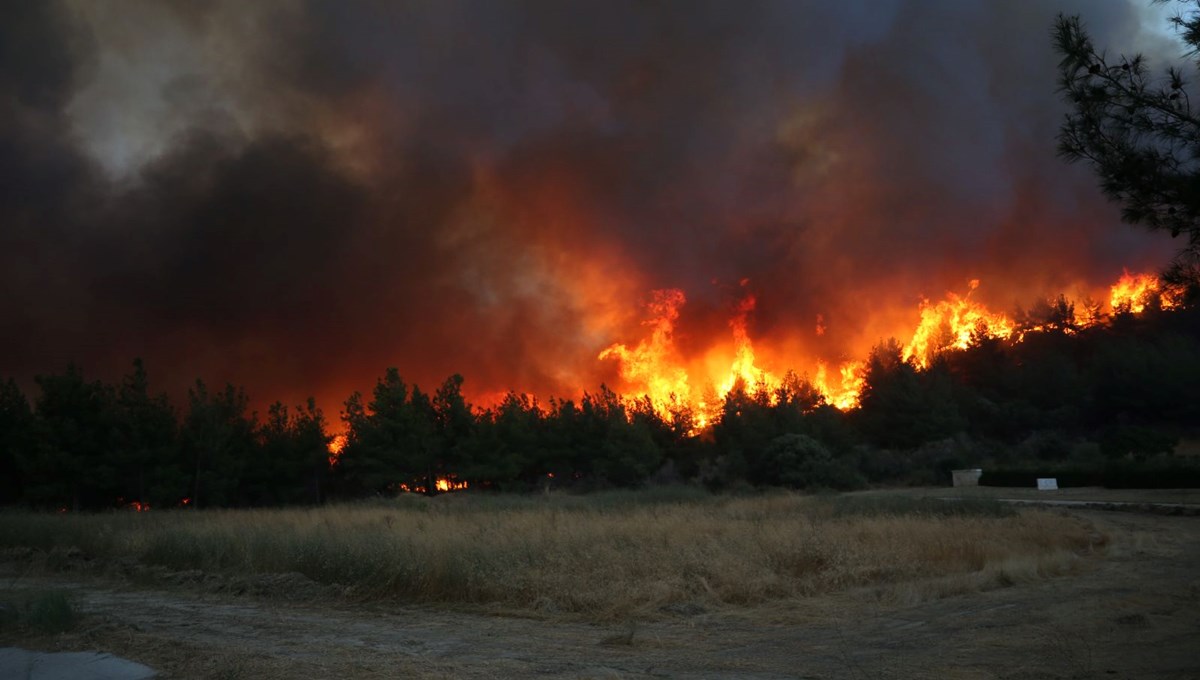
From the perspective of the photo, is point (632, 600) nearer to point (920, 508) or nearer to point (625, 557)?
point (625, 557)

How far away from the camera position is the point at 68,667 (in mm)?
8359

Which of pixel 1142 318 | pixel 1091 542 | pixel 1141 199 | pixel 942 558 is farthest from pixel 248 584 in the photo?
pixel 1142 318

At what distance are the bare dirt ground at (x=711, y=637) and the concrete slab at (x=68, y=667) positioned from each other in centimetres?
25

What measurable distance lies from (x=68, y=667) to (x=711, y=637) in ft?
23.1

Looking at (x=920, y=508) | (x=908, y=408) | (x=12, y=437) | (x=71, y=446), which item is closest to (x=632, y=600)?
(x=920, y=508)

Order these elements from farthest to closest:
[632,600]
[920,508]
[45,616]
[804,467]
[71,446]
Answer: [804,467] → [71,446] → [920,508] → [632,600] → [45,616]

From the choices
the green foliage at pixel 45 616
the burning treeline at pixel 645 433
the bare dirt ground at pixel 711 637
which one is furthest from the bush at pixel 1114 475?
the green foliage at pixel 45 616

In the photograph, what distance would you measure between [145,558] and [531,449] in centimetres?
4035

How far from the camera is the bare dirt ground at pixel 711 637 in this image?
8.12m

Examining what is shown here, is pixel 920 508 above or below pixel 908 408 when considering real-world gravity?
below

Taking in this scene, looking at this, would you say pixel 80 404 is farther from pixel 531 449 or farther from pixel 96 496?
Result: pixel 531 449

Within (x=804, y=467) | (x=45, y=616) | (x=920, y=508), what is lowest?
(x=45, y=616)

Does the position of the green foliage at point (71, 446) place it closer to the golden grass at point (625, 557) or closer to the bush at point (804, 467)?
the golden grass at point (625, 557)

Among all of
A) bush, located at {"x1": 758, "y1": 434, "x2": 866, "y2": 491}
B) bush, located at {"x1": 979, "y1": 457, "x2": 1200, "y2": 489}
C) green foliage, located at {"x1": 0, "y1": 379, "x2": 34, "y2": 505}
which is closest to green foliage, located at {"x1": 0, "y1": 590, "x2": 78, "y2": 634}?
bush, located at {"x1": 979, "y1": 457, "x2": 1200, "y2": 489}
